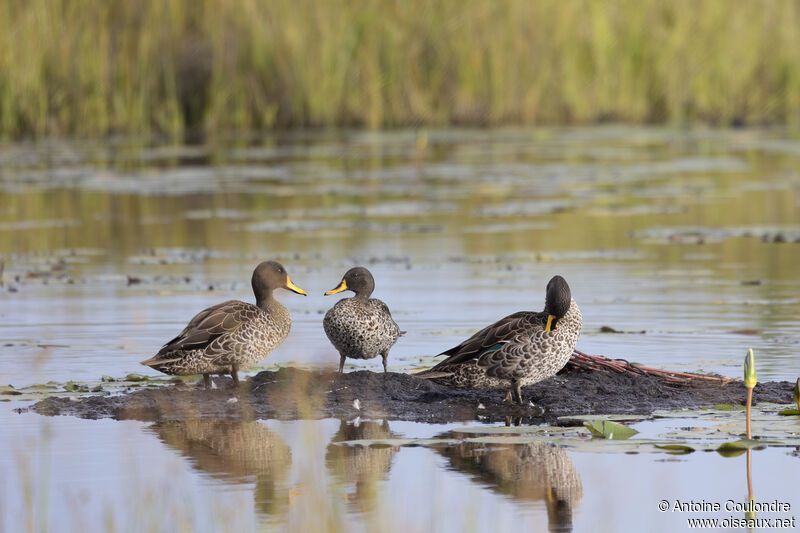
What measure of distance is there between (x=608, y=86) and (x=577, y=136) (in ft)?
6.40

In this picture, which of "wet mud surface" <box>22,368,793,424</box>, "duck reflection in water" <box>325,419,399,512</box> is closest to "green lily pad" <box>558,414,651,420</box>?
"wet mud surface" <box>22,368,793,424</box>

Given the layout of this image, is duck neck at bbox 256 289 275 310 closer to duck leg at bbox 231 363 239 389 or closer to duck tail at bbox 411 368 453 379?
duck leg at bbox 231 363 239 389

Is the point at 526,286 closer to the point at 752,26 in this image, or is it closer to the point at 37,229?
the point at 37,229

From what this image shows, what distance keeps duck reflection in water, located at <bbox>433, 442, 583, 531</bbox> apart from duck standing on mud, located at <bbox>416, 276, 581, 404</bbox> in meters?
0.94

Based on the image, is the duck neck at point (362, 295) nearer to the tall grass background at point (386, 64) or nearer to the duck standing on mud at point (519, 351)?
the duck standing on mud at point (519, 351)

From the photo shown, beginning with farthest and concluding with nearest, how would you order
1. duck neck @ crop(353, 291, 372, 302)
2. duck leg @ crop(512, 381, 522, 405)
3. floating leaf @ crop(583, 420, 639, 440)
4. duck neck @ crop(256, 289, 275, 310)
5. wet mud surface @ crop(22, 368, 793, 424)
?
duck neck @ crop(353, 291, 372, 302), duck neck @ crop(256, 289, 275, 310), duck leg @ crop(512, 381, 522, 405), wet mud surface @ crop(22, 368, 793, 424), floating leaf @ crop(583, 420, 639, 440)

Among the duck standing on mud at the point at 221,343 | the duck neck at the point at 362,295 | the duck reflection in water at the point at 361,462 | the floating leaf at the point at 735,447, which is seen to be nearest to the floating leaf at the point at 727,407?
the floating leaf at the point at 735,447

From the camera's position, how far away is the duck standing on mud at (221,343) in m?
8.27

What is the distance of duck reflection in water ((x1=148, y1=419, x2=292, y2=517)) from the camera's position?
5.98 m

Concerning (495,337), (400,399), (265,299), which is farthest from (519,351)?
(265,299)

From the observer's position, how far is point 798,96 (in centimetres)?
2625

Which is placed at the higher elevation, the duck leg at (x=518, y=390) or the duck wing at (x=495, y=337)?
the duck wing at (x=495, y=337)

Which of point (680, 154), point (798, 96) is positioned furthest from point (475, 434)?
point (798, 96)

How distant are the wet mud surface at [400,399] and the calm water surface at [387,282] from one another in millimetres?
262
